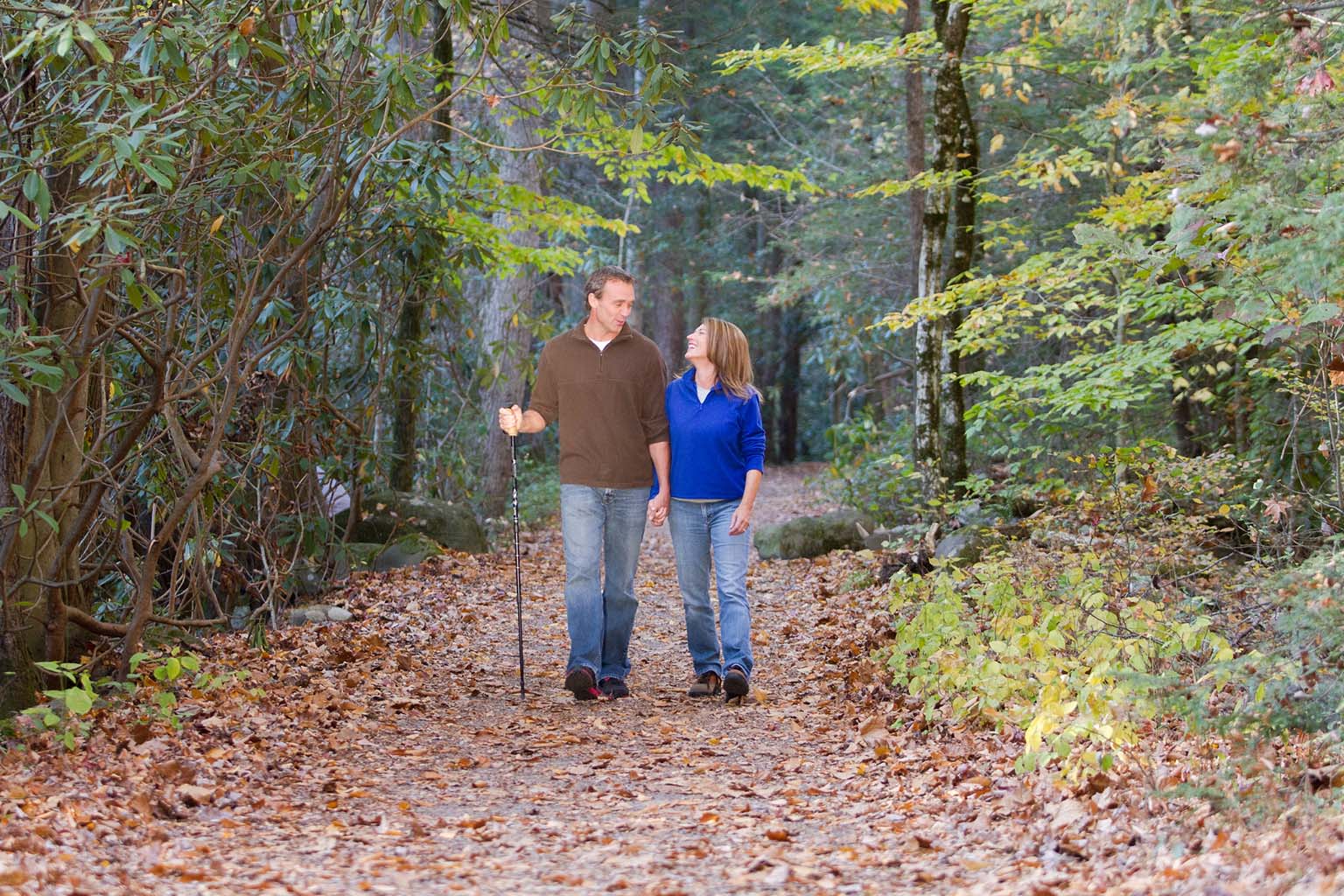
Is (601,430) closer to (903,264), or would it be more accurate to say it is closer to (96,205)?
(96,205)

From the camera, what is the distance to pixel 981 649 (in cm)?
627

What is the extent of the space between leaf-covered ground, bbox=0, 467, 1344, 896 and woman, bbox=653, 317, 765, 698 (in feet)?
1.62

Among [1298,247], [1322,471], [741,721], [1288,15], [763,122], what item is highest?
[763,122]

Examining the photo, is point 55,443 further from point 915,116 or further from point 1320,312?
point 915,116

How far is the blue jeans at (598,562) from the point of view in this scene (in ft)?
22.1

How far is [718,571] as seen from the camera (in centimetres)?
690

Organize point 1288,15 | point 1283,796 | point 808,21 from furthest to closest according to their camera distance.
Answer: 1. point 808,21
2. point 1288,15
3. point 1283,796

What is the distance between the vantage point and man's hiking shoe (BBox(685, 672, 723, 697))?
698 cm

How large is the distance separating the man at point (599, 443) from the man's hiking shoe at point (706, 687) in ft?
1.80

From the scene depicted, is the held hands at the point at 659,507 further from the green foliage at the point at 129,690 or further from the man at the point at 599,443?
the green foliage at the point at 129,690

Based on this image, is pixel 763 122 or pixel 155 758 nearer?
pixel 155 758

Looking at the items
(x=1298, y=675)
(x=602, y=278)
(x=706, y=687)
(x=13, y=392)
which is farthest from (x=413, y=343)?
(x=1298, y=675)

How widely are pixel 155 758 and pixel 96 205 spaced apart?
227cm

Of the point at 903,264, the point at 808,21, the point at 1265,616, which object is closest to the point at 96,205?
the point at 1265,616
